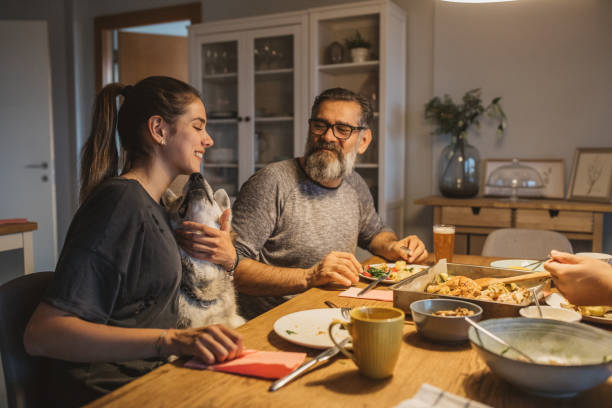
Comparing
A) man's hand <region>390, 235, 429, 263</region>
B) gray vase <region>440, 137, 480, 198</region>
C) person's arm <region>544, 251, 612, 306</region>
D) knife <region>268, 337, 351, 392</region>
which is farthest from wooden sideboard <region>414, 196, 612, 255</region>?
knife <region>268, 337, 351, 392</region>

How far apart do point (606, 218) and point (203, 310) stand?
282 centimetres

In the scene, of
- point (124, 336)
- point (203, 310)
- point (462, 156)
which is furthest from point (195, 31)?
point (124, 336)

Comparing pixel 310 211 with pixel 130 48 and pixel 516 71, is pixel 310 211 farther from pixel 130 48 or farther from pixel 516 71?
pixel 130 48

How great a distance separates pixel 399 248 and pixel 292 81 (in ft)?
6.98

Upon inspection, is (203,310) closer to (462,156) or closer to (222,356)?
(222,356)

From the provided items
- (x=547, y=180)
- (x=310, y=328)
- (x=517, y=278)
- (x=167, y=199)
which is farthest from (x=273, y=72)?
(x=310, y=328)

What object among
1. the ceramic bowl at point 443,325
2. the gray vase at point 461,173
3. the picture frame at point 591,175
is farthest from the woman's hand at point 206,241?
the picture frame at point 591,175

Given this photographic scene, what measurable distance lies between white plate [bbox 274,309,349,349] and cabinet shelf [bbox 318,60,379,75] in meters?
2.50

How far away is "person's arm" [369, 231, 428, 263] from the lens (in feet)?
5.84

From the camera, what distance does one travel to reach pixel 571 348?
0.81 metres

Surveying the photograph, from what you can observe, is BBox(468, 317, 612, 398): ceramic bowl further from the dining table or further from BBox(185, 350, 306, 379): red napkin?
BBox(185, 350, 306, 379): red napkin

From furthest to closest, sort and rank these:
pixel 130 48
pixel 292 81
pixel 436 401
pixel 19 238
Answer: pixel 130 48 → pixel 292 81 → pixel 19 238 → pixel 436 401

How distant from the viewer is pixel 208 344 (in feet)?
2.83

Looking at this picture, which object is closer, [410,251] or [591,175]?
[410,251]
